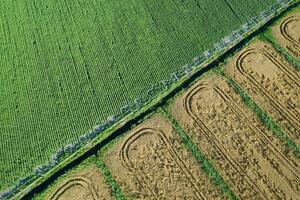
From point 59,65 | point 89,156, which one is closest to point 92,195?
A: point 89,156

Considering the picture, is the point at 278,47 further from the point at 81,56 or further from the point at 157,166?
the point at 81,56

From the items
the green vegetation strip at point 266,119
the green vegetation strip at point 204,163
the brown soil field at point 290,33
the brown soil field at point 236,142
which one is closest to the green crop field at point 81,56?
the brown soil field at point 290,33

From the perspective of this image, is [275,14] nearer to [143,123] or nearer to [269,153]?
[269,153]

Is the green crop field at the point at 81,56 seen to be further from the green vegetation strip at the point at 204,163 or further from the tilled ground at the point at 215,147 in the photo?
the green vegetation strip at the point at 204,163

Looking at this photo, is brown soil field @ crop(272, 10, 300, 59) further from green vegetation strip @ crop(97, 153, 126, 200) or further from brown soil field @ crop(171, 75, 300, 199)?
green vegetation strip @ crop(97, 153, 126, 200)

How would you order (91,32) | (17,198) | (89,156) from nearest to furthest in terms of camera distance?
(17,198), (89,156), (91,32)
